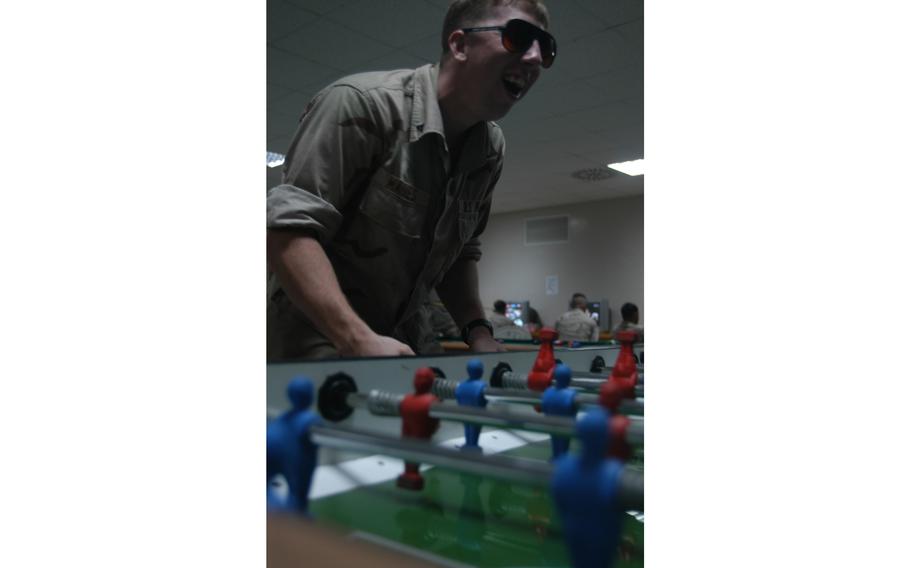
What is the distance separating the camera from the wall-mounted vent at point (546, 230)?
1860 millimetres

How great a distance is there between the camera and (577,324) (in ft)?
9.43

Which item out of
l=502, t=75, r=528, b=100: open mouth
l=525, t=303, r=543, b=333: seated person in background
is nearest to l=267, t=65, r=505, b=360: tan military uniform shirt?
l=502, t=75, r=528, b=100: open mouth

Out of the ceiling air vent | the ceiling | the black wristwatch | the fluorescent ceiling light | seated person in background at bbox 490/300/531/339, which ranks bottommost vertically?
seated person in background at bbox 490/300/531/339

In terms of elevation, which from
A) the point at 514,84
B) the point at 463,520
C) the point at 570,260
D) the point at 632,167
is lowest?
the point at 463,520

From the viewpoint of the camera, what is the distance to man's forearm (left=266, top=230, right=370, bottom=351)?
2.77 feet

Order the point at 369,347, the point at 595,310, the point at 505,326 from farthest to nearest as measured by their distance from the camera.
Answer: the point at 595,310, the point at 505,326, the point at 369,347

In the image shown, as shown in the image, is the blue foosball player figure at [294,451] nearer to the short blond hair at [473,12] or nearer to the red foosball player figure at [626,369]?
the red foosball player figure at [626,369]

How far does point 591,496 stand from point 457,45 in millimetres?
982

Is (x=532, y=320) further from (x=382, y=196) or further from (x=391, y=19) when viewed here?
(x=391, y=19)

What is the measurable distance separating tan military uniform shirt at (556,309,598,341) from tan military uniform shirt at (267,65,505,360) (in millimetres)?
1519

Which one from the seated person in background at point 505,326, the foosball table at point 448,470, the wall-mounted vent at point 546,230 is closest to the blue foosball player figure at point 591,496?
the foosball table at point 448,470

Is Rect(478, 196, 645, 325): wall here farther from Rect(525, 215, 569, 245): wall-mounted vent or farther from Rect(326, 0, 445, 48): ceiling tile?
Rect(326, 0, 445, 48): ceiling tile

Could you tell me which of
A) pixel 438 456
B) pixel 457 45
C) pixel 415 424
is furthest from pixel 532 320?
pixel 438 456
